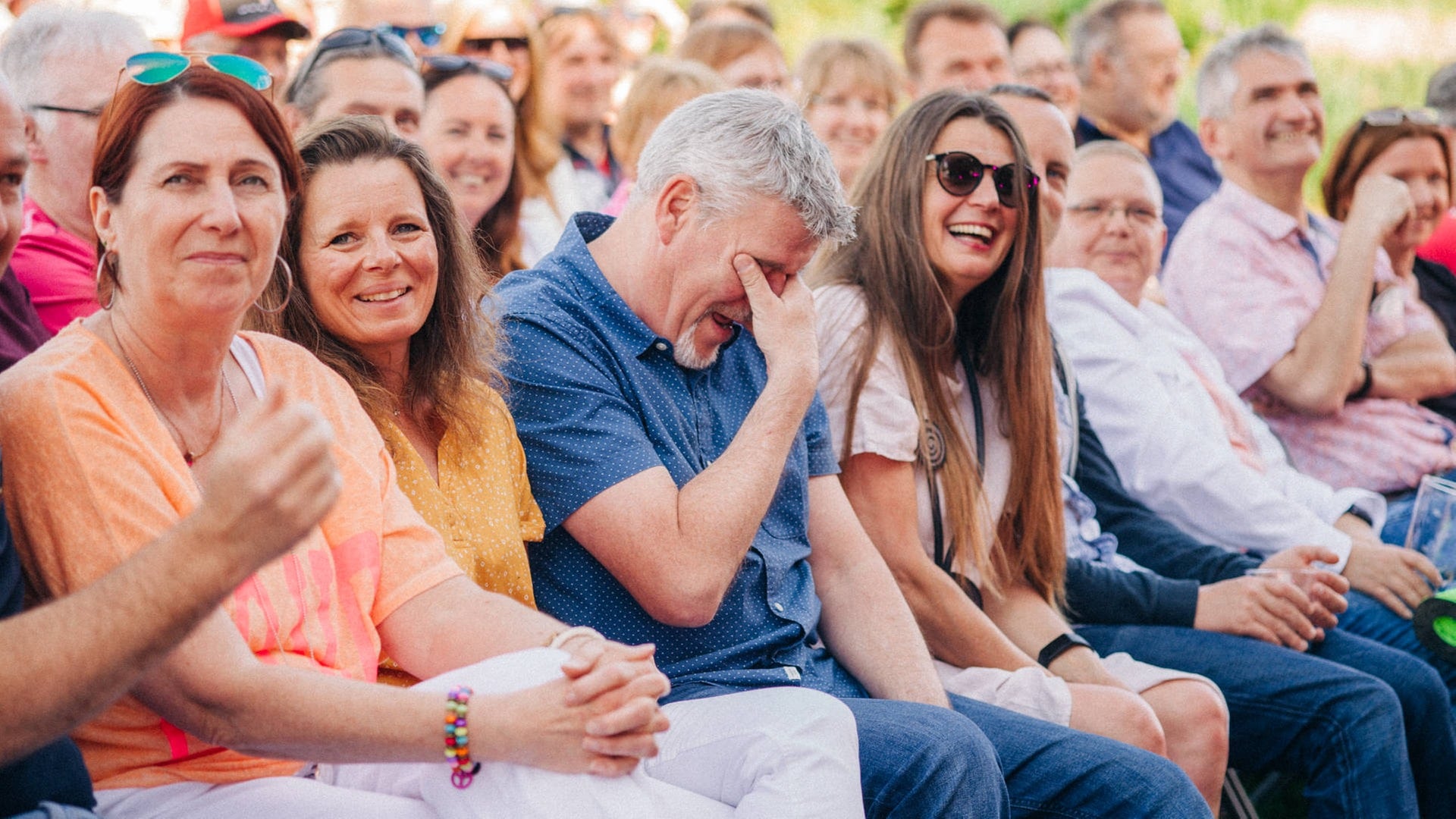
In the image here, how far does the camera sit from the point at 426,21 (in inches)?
208

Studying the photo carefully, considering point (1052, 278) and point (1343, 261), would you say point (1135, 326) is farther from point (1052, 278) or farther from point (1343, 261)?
point (1343, 261)

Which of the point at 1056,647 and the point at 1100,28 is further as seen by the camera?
the point at 1100,28

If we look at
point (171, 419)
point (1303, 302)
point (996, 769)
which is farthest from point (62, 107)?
point (1303, 302)

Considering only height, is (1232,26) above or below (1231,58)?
above

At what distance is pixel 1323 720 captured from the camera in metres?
3.33

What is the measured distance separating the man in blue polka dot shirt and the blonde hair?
2.22 metres

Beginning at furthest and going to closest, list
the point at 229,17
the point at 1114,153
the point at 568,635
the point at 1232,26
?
1. the point at 1232,26
2. the point at 1114,153
3. the point at 229,17
4. the point at 568,635

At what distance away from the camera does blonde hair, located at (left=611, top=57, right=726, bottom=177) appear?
499 centimetres

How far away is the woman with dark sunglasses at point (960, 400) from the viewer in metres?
3.10

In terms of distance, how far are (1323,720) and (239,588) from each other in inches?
99.6

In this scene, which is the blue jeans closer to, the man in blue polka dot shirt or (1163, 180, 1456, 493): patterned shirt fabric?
the man in blue polka dot shirt

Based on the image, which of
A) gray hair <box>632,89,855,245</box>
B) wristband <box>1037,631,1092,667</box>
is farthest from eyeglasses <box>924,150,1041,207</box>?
wristband <box>1037,631,1092,667</box>

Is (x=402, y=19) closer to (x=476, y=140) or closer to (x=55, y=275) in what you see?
(x=476, y=140)

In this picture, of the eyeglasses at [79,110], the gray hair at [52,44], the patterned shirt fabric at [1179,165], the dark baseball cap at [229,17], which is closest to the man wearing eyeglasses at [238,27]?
the dark baseball cap at [229,17]
